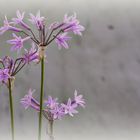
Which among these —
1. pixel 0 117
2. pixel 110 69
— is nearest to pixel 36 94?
pixel 0 117

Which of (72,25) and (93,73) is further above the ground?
(93,73)

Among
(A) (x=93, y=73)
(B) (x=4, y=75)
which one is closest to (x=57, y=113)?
(B) (x=4, y=75)

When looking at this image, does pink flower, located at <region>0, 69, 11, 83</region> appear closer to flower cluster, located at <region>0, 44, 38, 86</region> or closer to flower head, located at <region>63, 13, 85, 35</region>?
flower cluster, located at <region>0, 44, 38, 86</region>

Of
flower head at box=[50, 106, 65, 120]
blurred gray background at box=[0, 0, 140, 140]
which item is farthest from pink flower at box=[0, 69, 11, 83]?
blurred gray background at box=[0, 0, 140, 140]

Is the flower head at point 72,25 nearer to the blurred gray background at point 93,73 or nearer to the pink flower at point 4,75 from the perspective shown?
the pink flower at point 4,75

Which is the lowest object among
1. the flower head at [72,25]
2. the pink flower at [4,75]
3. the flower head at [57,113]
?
the flower head at [57,113]

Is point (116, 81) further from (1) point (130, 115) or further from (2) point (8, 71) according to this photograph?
(2) point (8, 71)

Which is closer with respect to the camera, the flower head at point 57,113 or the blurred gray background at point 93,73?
the flower head at point 57,113

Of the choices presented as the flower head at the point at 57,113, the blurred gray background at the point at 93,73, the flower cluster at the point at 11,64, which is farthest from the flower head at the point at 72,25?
the blurred gray background at the point at 93,73

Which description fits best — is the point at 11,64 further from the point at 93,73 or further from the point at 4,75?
the point at 93,73
